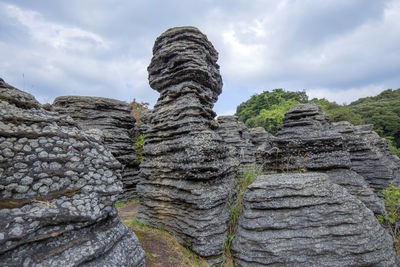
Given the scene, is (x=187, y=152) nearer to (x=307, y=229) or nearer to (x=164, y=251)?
(x=164, y=251)

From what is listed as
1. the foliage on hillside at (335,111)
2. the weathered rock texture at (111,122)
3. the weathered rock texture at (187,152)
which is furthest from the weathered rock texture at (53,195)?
the foliage on hillside at (335,111)

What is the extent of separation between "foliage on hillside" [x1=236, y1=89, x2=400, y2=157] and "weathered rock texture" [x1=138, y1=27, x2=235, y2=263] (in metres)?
26.0

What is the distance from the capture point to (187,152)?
4.95 metres

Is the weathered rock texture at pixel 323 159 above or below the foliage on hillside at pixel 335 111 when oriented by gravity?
below

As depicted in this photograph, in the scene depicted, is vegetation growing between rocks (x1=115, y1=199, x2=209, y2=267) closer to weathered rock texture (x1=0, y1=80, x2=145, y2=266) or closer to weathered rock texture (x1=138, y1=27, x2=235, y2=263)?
weathered rock texture (x1=138, y1=27, x2=235, y2=263)

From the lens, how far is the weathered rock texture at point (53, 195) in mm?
2041

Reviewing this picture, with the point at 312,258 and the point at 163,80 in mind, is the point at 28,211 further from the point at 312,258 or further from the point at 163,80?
the point at 163,80

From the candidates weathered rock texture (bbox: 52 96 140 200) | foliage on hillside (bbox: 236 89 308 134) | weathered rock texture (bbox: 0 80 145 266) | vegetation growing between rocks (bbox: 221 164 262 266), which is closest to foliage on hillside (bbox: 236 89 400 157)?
foliage on hillside (bbox: 236 89 308 134)

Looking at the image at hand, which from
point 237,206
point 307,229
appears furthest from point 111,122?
point 307,229

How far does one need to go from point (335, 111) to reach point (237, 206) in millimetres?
33525

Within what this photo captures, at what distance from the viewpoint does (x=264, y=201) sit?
4109 millimetres

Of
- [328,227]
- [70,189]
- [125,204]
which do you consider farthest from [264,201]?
[125,204]

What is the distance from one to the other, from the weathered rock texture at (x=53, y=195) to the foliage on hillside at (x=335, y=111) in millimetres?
29580

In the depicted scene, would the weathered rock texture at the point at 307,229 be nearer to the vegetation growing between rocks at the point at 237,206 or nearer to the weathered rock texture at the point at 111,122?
Answer: the vegetation growing between rocks at the point at 237,206
